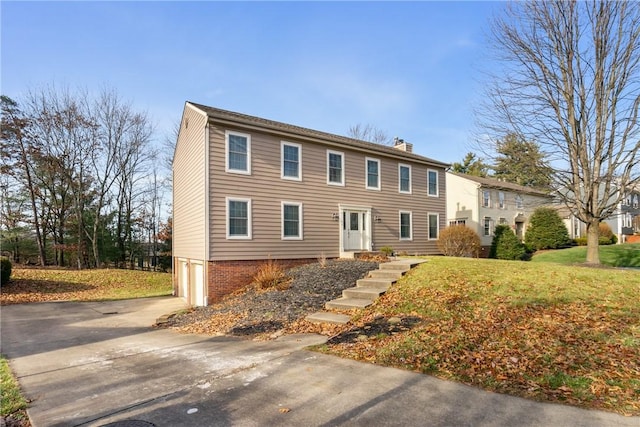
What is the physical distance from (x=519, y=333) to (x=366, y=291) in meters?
4.00

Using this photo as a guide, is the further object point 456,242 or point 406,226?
point 456,242

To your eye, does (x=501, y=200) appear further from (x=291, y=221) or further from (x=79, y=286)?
(x=79, y=286)

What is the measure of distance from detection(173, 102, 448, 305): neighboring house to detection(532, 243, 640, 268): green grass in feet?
32.6

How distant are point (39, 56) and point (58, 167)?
15074 millimetres

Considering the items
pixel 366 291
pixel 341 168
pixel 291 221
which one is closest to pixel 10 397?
pixel 366 291

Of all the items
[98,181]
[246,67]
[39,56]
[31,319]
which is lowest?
[31,319]

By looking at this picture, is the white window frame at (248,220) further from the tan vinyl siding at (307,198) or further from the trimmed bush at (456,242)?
the trimmed bush at (456,242)

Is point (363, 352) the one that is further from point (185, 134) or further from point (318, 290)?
point (185, 134)

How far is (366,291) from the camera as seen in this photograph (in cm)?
895

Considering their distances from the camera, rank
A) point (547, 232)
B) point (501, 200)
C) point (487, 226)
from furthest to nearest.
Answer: point (501, 200)
point (487, 226)
point (547, 232)

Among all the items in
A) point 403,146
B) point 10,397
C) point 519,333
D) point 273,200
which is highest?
point 403,146

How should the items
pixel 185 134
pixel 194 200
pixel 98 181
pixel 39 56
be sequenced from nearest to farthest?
1. pixel 39 56
2. pixel 194 200
3. pixel 185 134
4. pixel 98 181

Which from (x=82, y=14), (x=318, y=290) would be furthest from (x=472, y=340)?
(x=82, y=14)

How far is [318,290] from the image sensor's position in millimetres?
9906
